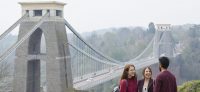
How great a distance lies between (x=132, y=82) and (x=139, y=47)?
1867 inches

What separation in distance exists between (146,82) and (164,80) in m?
0.19

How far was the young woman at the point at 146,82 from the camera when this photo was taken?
12.7 ft

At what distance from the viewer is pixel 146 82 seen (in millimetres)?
3906

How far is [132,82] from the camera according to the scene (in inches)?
156

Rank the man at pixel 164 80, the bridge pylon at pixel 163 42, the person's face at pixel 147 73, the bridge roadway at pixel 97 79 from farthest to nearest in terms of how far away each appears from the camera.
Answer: the bridge pylon at pixel 163 42 → the bridge roadway at pixel 97 79 → the person's face at pixel 147 73 → the man at pixel 164 80

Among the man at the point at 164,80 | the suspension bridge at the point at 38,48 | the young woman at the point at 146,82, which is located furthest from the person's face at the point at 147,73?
the suspension bridge at the point at 38,48

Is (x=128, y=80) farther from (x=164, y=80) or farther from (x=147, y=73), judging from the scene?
(x=164, y=80)

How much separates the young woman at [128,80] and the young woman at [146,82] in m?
0.05

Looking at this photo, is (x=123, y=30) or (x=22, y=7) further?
(x=123, y=30)

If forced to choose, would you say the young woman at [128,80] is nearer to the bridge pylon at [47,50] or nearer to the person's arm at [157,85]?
the person's arm at [157,85]

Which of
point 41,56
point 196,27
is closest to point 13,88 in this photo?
point 41,56

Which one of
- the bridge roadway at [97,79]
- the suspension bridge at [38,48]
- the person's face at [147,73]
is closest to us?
the person's face at [147,73]

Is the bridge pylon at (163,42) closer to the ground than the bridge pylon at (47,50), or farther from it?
closer to the ground

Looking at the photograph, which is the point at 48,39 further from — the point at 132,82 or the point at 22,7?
the point at 132,82
